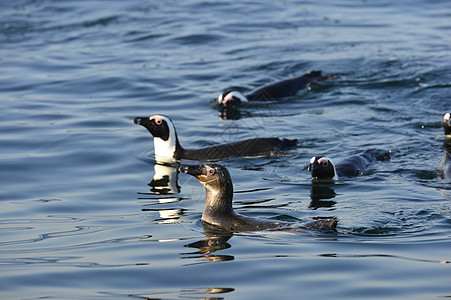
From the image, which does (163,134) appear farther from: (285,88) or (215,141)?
(285,88)

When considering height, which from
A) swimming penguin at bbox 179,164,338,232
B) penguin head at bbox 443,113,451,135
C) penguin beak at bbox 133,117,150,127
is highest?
penguin beak at bbox 133,117,150,127

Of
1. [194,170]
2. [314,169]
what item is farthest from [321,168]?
[194,170]

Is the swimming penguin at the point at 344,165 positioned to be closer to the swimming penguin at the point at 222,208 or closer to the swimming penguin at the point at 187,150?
the swimming penguin at the point at 187,150

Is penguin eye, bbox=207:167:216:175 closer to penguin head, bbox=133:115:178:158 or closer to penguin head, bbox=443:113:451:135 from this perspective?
penguin head, bbox=133:115:178:158

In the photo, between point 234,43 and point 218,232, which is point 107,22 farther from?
point 218,232

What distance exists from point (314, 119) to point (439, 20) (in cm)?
1090

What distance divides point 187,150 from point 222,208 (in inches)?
170

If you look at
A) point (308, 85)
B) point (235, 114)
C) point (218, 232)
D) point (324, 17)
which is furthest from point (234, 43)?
point (218, 232)

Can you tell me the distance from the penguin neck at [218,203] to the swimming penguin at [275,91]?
7.24 m

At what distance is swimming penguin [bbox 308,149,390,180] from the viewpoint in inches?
448

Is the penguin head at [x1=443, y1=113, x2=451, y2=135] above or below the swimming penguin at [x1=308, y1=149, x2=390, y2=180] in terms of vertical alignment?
above

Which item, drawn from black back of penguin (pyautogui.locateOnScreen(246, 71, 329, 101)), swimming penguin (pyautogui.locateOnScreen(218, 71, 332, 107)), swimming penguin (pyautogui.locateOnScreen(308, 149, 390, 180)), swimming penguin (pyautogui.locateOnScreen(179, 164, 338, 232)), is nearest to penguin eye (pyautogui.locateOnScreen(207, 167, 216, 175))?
swimming penguin (pyautogui.locateOnScreen(179, 164, 338, 232))

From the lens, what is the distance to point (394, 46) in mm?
21078

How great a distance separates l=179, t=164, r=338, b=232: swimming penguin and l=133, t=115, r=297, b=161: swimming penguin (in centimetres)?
375
